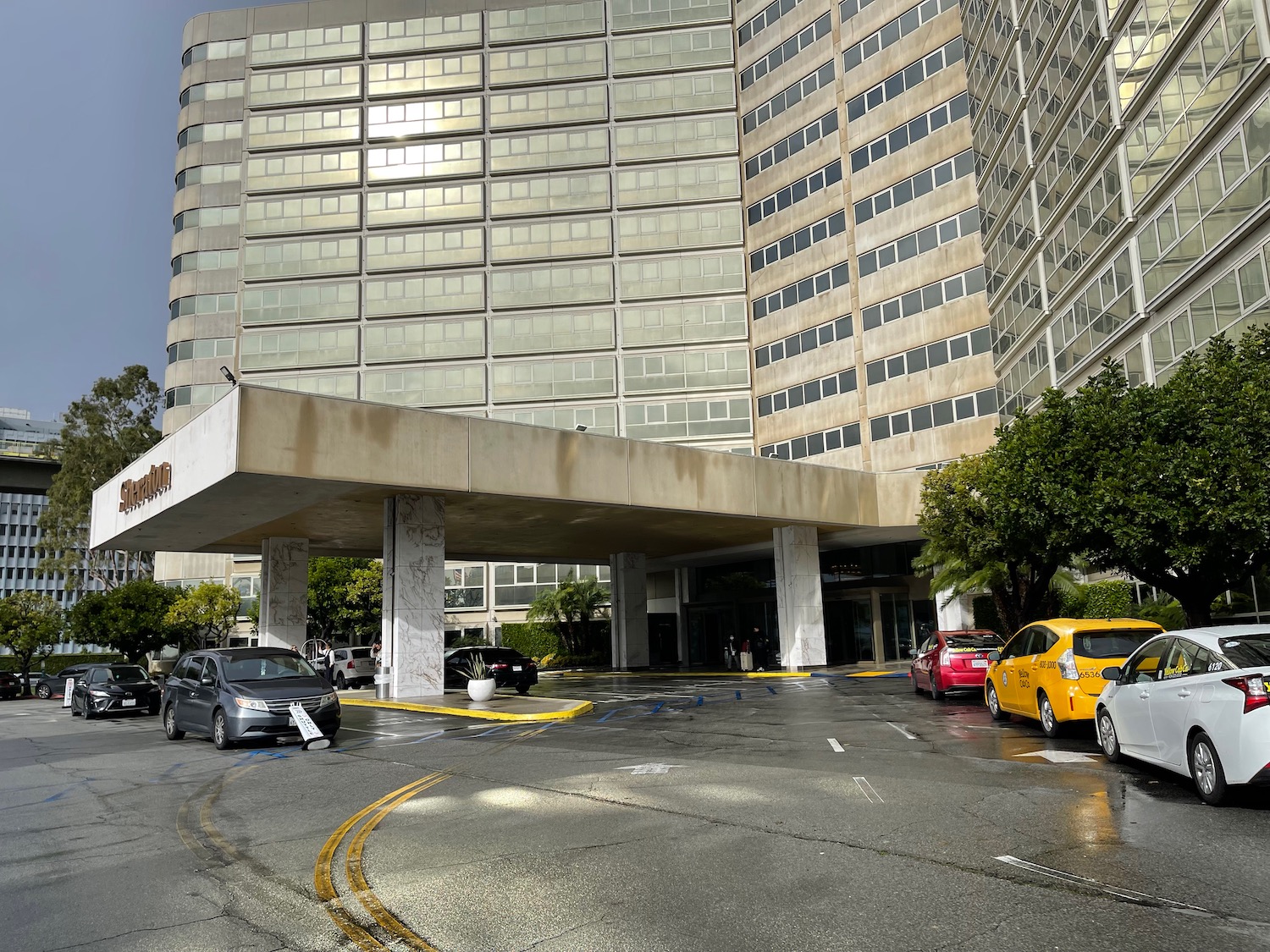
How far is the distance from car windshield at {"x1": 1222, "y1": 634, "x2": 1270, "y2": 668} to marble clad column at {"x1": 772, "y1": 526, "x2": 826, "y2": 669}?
26.2 metres

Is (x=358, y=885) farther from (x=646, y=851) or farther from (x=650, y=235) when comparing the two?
(x=650, y=235)

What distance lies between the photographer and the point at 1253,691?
8102 mm

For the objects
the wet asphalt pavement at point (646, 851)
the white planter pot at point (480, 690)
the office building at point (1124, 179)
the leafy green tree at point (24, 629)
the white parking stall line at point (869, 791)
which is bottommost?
the wet asphalt pavement at point (646, 851)

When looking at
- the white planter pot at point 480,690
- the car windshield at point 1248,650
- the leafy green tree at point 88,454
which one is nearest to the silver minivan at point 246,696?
the white planter pot at point 480,690

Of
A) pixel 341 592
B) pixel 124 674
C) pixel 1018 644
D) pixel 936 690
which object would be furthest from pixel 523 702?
pixel 341 592

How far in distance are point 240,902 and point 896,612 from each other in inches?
1588

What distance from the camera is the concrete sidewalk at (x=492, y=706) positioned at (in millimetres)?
20453

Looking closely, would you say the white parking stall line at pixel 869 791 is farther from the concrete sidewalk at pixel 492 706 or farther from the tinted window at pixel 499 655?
the tinted window at pixel 499 655

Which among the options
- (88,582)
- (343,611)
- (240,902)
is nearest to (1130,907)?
(240,902)

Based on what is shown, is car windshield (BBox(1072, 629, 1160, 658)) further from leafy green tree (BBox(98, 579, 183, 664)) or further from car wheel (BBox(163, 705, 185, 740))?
leafy green tree (BBox(98, 579, 183, 664))

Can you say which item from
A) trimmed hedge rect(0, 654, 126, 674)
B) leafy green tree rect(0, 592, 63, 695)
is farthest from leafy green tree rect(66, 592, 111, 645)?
trimmed hedge rect(0, 654, 126, 674)

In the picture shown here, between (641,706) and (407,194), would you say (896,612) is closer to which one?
(641,706)

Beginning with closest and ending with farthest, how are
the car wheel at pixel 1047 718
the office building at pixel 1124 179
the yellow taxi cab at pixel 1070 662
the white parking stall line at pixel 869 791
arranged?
1. the white parking stall line at pixel 869 791
2. the yellow taxi cab at pixel 1070 662
3. the car wheel at pixel 1047 718
4. the office building at pixel 1124 179

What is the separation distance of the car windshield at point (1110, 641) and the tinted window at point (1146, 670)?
2192mm
